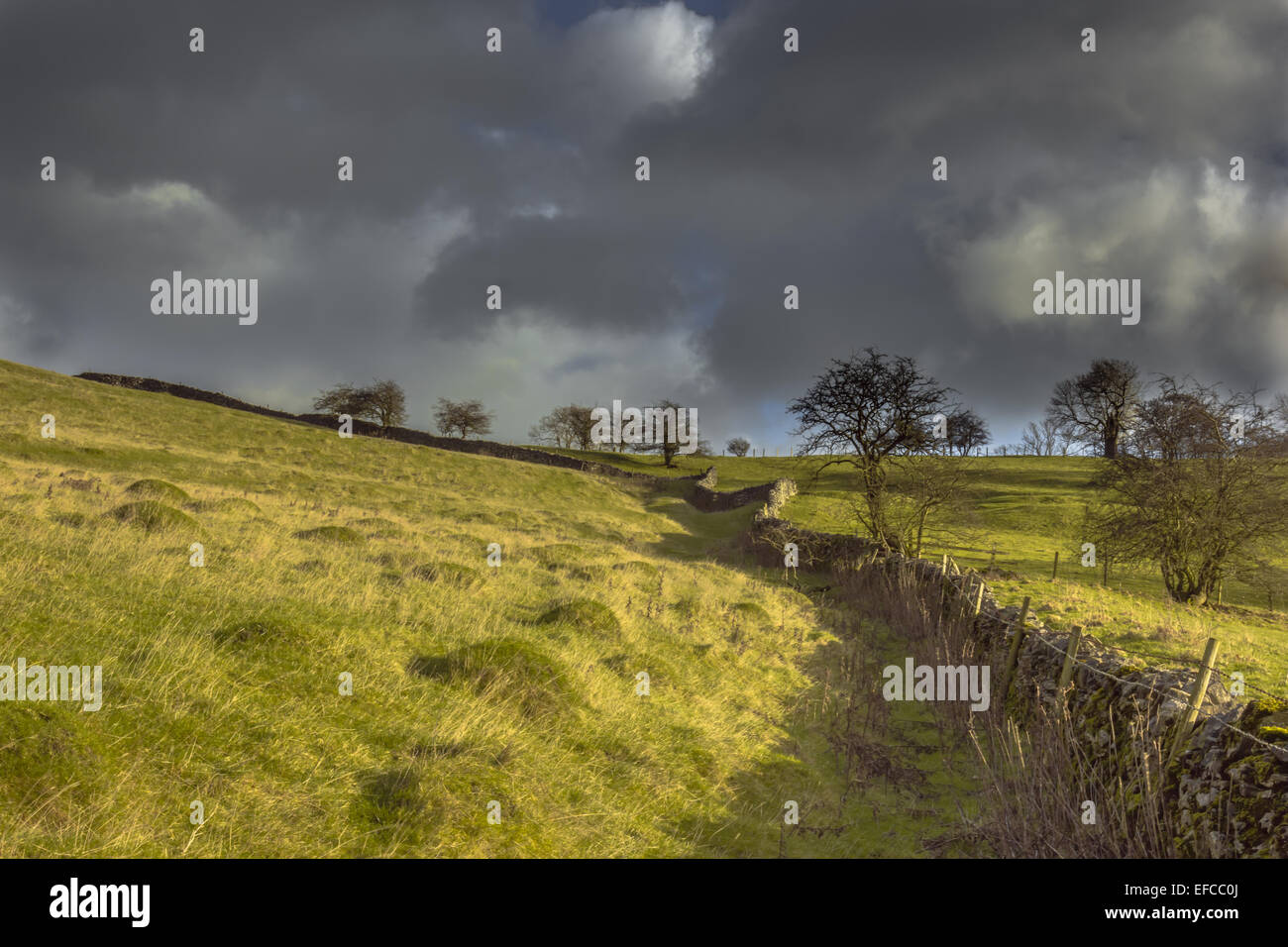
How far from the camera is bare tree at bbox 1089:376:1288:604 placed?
2017 cm

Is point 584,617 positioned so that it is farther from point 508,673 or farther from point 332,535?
point 332,535

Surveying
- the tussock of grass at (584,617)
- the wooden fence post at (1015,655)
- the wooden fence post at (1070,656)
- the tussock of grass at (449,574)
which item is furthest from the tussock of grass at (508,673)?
the wooden fence post at (1015,655)

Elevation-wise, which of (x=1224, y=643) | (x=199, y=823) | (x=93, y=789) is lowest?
(x=1224, y=643)

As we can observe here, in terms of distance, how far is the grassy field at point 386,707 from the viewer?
15.0 feet

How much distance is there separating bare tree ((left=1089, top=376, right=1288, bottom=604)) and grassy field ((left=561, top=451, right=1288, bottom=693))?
1.62m

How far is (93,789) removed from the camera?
4.27m

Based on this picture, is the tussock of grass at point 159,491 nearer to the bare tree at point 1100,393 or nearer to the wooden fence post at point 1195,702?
the wooden fence post at point 1195,702

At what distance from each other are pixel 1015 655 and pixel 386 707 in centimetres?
995

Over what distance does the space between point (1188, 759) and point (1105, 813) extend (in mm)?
957

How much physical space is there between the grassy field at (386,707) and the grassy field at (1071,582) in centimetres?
606
